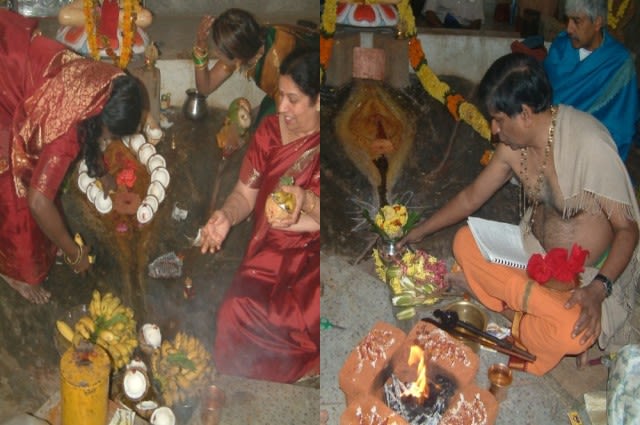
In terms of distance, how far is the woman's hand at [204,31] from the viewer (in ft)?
8.59

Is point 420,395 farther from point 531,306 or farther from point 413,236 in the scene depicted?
point 413,236

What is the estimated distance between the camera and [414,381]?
137 inches

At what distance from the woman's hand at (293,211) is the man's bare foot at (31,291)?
85 centimetres

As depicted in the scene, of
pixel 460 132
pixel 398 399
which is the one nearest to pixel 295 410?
pixel 398 399

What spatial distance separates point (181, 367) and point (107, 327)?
0.95ft

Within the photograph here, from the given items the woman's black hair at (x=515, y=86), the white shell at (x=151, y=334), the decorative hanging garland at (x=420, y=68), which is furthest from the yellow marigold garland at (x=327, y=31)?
the white shell at (x=151, y=334)

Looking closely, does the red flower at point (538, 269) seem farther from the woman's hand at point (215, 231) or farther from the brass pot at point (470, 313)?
the woman's hand at point (215, 231)

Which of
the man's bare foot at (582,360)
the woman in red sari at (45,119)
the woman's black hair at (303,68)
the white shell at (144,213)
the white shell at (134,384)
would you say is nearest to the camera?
the woman's black hair at (303,68)

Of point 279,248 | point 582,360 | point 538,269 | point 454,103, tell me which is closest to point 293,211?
point 279,248

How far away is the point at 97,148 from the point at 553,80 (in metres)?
2.59

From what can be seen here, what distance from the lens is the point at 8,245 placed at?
287 centimetres

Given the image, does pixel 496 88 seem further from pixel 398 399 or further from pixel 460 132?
pixel 460 132

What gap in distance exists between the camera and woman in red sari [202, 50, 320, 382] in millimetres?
2604

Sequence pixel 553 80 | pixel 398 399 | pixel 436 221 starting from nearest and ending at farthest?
pixel 398 399 → pixel 436 221 → pixel 553 80
